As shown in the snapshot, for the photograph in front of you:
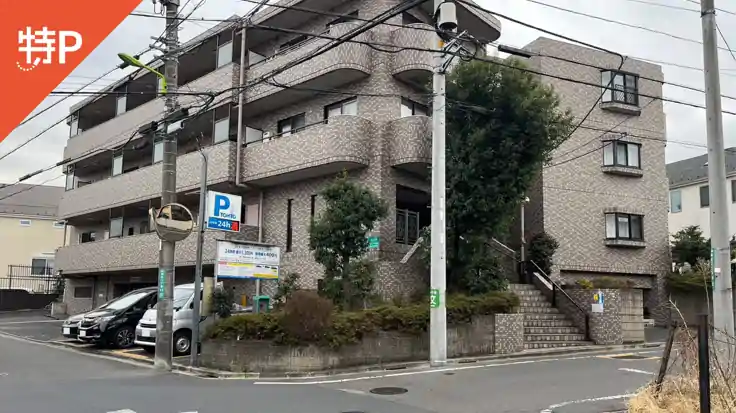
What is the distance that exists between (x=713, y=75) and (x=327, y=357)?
903 centimetres

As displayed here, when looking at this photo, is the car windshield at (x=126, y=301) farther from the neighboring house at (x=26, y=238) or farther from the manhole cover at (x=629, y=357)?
the neighboring house at (x=26, y=238)

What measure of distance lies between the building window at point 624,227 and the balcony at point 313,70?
39.8 feet

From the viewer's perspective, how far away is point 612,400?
977 centimetres

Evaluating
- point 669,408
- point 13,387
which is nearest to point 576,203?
point 669,408

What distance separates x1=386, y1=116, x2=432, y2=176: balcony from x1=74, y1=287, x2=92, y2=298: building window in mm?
20903

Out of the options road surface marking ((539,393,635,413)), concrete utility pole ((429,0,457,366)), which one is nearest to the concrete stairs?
concrete utility pole ((429,0,457,366))

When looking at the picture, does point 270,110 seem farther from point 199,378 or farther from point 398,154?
point 199,378

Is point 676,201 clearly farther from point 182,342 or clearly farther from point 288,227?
point 182,342

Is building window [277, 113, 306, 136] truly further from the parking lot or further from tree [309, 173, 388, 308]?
the parking lot

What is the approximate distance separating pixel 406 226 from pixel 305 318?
7.79 meters

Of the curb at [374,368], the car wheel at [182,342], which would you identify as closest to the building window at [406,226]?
the curb at [374,368]

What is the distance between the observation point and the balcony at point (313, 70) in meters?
18.8

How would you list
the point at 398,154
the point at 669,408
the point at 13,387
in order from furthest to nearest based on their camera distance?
the point at 398,154
the point at 13,387
the point at 669,408

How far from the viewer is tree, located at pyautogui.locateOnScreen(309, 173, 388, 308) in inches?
608
